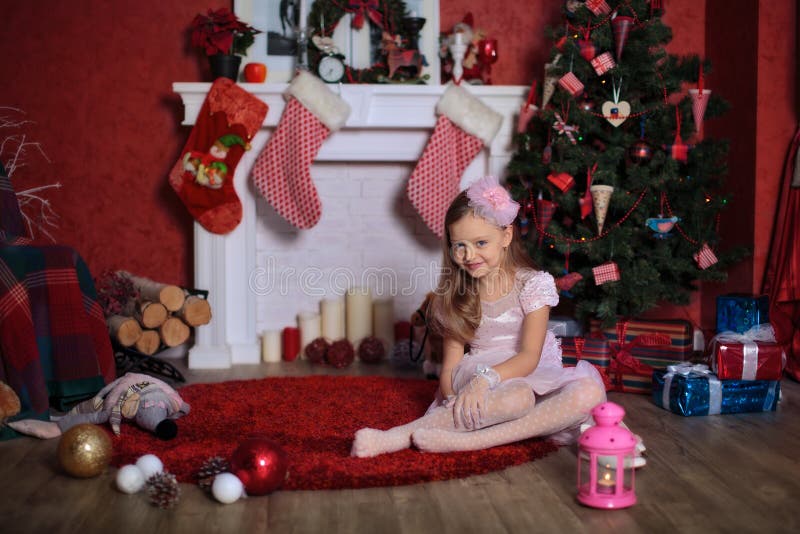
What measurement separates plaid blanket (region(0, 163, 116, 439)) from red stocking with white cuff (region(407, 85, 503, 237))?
62.2 inches

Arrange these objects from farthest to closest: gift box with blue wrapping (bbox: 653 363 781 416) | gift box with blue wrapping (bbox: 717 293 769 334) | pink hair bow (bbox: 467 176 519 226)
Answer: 1. gift box with blue wrapping (bbox: 717 293 769 334)
2. gift box with blue wrapping (bbox: 653 363 781 416)
3. pink hair bow (bbox: 467 176 519 226)

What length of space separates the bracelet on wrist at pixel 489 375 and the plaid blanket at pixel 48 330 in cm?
150

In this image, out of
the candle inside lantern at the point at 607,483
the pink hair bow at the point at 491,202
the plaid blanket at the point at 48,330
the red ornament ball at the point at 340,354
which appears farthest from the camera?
the red ornament ball at the point at 340,354

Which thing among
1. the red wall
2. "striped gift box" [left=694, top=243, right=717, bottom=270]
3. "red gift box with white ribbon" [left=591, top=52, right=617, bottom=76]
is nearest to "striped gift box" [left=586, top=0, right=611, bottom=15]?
"red gift box with white ribbon" [left=591, top=52, right=617, bottom=76]

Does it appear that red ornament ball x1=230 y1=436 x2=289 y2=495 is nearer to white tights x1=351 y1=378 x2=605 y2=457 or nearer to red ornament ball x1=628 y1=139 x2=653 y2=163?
white tights x1=351 y1=378 x2=605 y2=457

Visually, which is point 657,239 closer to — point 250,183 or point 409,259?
point 409,259

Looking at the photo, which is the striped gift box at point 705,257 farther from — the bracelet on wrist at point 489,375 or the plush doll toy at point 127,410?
the plush doll toy at point 127,410

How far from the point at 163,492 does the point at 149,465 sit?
0.52 ft

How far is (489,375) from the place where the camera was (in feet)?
8.20

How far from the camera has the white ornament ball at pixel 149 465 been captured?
88.0 inches

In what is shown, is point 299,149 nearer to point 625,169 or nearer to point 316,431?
point 625,169

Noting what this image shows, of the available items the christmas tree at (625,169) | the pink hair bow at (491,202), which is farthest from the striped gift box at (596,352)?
the pink hair bow at (491,202)

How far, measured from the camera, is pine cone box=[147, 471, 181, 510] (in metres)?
2.11

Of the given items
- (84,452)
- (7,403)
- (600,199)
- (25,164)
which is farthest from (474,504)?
(25,164)
